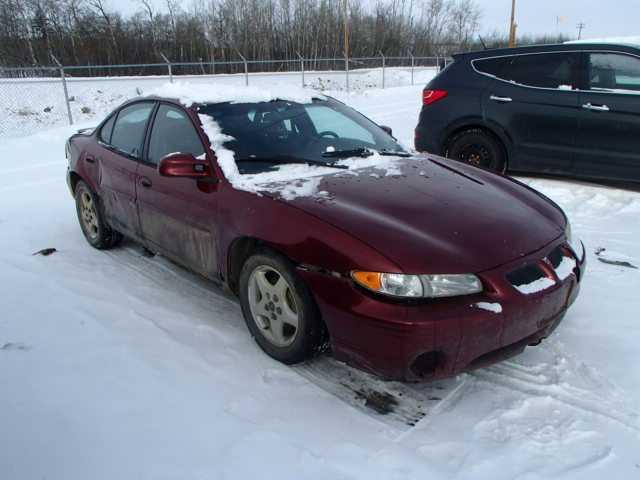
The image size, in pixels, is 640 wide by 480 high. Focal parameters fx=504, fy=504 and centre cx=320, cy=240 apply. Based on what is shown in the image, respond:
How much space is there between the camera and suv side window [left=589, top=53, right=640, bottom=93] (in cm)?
542

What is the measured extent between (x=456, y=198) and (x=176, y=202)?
179cm

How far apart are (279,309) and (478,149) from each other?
174 inches

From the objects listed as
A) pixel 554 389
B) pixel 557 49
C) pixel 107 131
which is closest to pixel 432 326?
pixel 554 389

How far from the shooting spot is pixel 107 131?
445 cm

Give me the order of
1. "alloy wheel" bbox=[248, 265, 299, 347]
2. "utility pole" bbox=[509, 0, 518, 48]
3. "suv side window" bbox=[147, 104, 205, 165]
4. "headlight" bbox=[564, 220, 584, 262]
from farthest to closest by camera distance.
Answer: "utility pole" bbox=[509, 0, 518, 48]
"suv side window" bbox=[147, 104, 205, 165]
"headlight" bbox=[564, 220, 584, 262]
"alloy wheel" bbox=[248, 265, 299, 347]

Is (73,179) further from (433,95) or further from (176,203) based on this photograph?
(433,95)

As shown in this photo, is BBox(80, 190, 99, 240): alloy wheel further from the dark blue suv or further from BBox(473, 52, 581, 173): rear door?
BBox(473, 52, 581, 173): rear door

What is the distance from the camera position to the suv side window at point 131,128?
3.87 meters

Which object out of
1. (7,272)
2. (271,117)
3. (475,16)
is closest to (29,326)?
(7,272)

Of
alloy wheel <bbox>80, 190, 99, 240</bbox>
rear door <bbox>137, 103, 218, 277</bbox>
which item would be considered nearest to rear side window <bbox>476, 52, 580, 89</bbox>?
rear door <bbox>137, 103, 218, 277</bbox>

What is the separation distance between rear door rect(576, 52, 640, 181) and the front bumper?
150 inches

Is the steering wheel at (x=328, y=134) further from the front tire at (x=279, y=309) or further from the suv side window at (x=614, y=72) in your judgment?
the suv side window at (x=614, y=72)

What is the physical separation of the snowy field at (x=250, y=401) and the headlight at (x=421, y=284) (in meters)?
0.63

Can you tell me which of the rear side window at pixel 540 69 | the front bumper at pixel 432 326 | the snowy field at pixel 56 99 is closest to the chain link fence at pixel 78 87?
the snowy field at pixel 56 99
